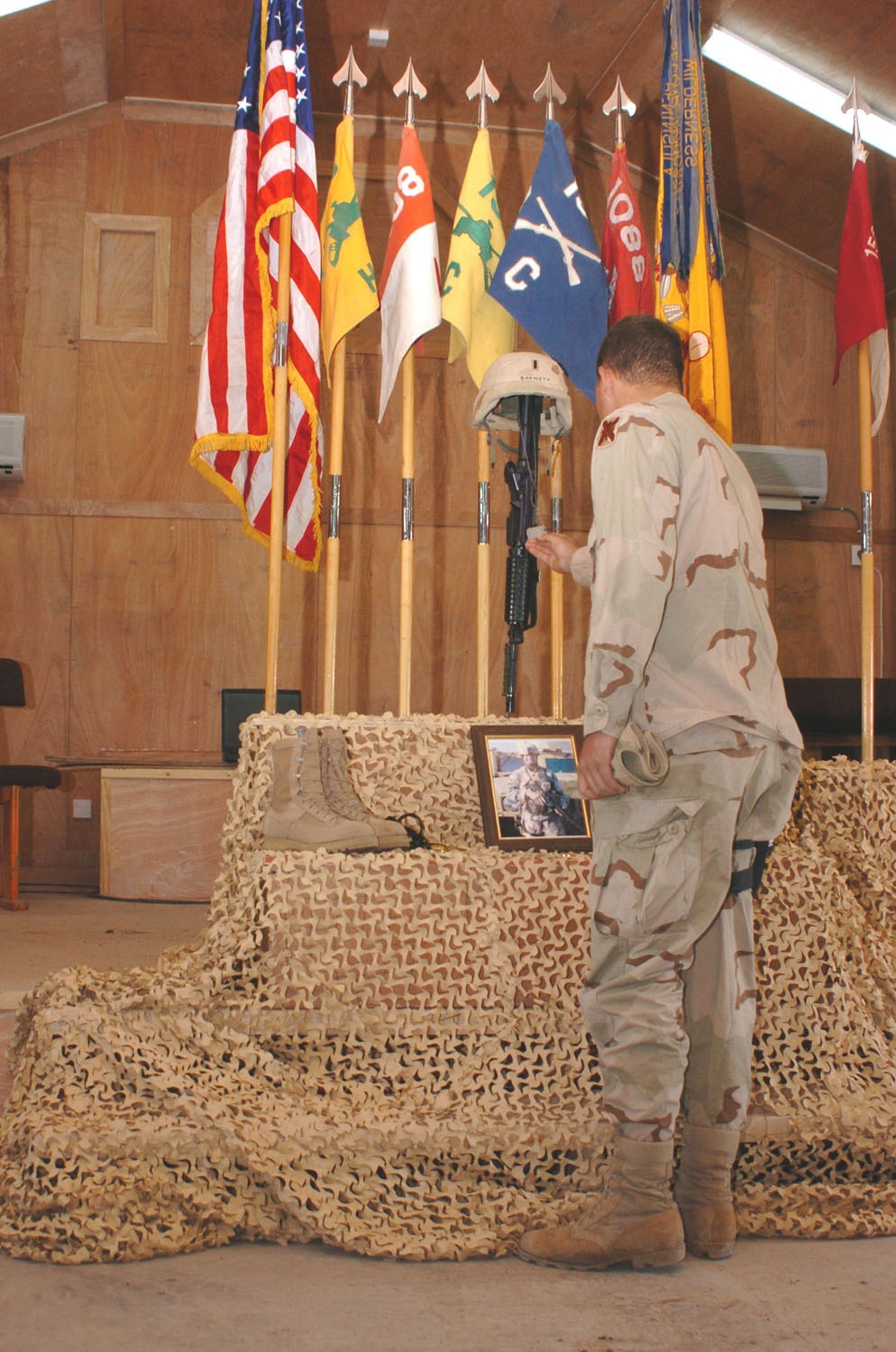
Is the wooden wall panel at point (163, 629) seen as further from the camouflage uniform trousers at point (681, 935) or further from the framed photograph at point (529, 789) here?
the camouflage uniform trousers at point (681, 935)

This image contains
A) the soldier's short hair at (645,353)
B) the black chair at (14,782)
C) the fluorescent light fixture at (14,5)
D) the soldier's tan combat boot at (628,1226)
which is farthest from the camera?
Result: the fluorescent light fixture at (14,5)

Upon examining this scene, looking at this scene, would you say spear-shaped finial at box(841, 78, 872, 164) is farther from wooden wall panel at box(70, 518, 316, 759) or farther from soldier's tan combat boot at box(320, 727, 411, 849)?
wooden wall panel at box(70, 518, 316, 759)

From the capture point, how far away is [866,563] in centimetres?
301

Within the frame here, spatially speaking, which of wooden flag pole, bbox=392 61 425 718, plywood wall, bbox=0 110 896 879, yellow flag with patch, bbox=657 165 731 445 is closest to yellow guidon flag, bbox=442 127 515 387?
wooden flag pole, bbox=392 61 425 718

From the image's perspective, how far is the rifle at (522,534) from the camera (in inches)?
111

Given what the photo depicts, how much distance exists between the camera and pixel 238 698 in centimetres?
482

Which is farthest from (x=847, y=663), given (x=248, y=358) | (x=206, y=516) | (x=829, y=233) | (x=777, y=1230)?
(x=777, y=1230)

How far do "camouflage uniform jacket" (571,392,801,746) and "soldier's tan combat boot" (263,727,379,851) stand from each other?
2.06 feet

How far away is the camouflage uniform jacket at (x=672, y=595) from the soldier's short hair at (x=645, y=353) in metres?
0.09

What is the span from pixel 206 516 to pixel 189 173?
1.61 m

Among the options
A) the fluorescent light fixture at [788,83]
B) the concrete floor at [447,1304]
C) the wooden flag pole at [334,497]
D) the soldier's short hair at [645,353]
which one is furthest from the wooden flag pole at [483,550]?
the fluorescent light fixture at [788,83]

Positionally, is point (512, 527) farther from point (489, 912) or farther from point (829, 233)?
point (829, 233)

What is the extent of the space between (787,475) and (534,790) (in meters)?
3.83

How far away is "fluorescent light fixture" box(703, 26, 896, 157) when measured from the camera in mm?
4676
